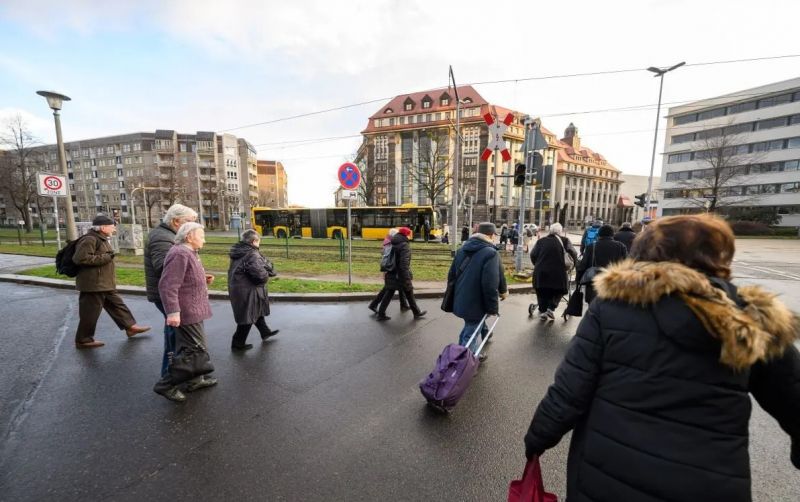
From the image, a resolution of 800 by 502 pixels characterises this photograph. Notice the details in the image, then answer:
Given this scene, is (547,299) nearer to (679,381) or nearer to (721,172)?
(679,381)

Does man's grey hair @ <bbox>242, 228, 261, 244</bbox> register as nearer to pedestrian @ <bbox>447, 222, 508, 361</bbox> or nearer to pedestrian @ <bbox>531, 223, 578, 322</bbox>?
pedestrian @ <bbox>447, 222, 508, 361</bbox>

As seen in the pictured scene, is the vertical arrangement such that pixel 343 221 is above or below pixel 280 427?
above

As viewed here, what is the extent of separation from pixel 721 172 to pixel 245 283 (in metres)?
58.1

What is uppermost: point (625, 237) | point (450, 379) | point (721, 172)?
point (721, 172)

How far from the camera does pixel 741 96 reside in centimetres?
4694

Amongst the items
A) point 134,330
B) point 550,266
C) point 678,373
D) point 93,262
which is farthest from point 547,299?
point 93,262

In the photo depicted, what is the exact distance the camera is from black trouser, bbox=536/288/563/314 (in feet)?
20.4

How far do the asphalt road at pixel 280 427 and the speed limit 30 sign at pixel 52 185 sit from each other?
7.48 m

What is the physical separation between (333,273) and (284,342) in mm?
5784

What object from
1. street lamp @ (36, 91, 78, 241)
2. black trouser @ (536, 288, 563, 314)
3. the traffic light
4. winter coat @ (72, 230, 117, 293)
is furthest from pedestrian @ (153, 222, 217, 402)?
street lamp @ (36, 91, 78, 241)

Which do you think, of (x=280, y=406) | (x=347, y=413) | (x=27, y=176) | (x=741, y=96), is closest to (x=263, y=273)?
(x=280, y=406)

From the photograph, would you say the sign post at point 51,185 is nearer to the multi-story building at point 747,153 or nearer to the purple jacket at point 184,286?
the purple jacket at point 184,286

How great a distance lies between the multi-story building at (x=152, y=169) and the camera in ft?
218

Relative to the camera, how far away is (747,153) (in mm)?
46312
